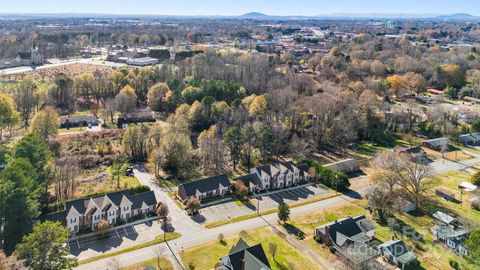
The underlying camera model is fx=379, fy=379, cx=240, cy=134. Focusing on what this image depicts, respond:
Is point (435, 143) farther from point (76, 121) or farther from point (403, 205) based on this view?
point (76, 121)

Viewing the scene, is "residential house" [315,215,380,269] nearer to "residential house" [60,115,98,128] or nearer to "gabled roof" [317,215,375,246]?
"gabled roof" [317,215,375,246]

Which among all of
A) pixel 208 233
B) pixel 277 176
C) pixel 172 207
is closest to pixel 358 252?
pixel 208 233

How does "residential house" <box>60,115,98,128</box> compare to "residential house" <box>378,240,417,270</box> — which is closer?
"residential house" <box>378,240,417,270</box>

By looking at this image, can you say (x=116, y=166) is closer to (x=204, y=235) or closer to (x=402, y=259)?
(x=204, y=235)

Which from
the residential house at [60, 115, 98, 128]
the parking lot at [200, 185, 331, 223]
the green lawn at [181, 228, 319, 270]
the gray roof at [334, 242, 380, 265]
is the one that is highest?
the residential house at [60, 115, 98, 128]

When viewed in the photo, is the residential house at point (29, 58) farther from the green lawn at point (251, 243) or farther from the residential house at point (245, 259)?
the residential house at point (245, 259)

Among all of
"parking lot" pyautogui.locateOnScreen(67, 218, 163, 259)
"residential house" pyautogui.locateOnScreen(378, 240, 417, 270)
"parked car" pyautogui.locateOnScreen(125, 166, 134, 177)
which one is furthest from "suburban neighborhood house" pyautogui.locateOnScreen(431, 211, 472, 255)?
"parked car" pyautogui.locateOnScreen(125, 166, 134, 177)
